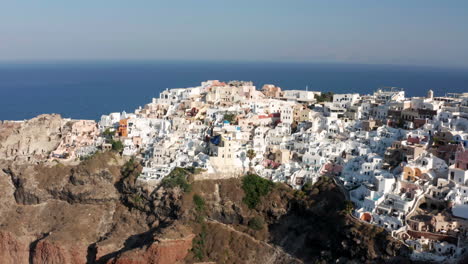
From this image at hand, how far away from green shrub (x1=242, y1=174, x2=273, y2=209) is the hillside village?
49.6 inches

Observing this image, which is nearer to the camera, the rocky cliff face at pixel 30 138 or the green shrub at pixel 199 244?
the green shrub at pixel 199 244

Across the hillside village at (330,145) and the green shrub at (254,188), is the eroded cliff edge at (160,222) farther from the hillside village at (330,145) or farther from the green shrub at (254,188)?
the hillside village at (330,145)

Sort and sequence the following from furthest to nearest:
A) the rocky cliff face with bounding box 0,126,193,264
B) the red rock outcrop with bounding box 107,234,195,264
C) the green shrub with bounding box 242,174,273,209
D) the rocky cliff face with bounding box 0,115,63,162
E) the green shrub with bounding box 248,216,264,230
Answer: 1. the rocky cliff face with bounding box 0,115,63,162
2. the green shrub with bounding box 242,174,273,209
3. the green shrub with bounding box 248,216,264,230
4. the rocky cliff face with bounding box 0,126,193,264
5. the red rock outcrop with bounding box 107,234,195,264

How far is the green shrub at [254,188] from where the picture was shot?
5122 centimetres

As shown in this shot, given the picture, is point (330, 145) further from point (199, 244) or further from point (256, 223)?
point (199, 244)

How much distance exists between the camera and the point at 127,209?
54188mm

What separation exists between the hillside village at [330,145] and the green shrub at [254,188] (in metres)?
1.26

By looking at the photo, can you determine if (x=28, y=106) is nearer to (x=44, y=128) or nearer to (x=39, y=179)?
(x=44, y=128)

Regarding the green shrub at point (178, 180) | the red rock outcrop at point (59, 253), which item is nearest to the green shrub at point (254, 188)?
the green shrub at point (178, 180)

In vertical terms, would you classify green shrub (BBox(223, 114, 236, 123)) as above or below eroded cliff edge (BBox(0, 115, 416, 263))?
above

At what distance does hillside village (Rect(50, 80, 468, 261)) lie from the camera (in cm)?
4222

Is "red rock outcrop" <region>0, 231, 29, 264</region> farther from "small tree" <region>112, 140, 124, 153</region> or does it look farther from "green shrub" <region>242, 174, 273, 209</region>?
"green shrub" <region>242, 174, 273, 209</region>

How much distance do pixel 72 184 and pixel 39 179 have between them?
14.9 ft

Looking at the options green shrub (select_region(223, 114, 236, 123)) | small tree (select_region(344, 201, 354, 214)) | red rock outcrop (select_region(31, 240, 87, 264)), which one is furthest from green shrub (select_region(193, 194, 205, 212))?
green shrub (select_region(223, 114, 236, 123))
